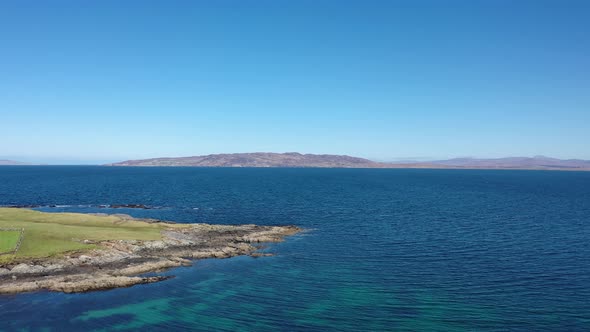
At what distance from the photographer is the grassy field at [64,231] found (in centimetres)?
4981

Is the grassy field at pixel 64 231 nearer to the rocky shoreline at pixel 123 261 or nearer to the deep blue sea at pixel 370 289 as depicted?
the rocky shoreline at pixel 123 261

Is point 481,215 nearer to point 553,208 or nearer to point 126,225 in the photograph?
point 553,208

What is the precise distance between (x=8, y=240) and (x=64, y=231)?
7.34 metres

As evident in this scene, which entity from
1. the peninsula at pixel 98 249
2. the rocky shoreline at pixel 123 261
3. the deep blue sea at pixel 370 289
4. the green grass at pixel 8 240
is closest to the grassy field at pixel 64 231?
the peninsula at pixel 98 249

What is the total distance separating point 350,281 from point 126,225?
4415 cm

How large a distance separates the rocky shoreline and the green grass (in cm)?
385

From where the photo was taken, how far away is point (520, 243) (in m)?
Result: 64.8

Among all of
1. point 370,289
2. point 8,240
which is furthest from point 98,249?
point 370,289

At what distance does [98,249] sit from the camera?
52.1 m

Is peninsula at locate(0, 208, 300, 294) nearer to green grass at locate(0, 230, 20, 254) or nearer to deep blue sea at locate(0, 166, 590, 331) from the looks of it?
green grass at locate(0, 230, 20, 254)

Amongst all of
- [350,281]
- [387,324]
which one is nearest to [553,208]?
[350,281]

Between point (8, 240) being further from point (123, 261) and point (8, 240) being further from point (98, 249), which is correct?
point (123, 261)

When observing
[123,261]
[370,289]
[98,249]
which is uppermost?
[98,249]

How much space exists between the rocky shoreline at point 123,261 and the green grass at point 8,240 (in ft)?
12.6
